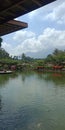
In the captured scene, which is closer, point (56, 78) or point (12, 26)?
point (12, 26)

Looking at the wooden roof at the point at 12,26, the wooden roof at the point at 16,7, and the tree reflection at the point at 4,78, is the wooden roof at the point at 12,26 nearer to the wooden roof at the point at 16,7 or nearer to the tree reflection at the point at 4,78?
the wooden roof at the point at 16,7

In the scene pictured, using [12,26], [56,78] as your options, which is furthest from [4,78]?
[12,26]

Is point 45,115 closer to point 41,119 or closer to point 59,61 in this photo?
point 41,119

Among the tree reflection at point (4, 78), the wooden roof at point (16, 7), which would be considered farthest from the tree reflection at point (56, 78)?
the wooden roof at point (16, 7)

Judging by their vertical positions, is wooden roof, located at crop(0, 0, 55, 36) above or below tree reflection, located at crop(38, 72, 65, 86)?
above

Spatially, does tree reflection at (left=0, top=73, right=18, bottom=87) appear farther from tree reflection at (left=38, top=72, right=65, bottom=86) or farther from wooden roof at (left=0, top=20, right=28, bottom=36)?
wooden roof at (left=0, top=20, right=28, bottom=36)

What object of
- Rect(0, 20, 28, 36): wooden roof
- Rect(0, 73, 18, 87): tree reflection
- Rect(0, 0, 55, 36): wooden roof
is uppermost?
Rect(0, 0, 55, 36): wooden roof

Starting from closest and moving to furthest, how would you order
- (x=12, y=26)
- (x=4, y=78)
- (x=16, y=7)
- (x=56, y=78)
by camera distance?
(x=16, y=7) < (x=12, y=26) < (x=56, y=78) < (x=4, y=78)

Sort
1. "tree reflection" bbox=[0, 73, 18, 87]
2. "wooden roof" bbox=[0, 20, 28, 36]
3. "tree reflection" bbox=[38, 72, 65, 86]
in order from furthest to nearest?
"tree reflection" bbox=[0, 73, 18, 87]
"tree reflection" bbox=[38, 72, 65, 86]
"wooden roof" bbox=[0, 20, 28, 36]

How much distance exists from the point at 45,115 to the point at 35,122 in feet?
3.89

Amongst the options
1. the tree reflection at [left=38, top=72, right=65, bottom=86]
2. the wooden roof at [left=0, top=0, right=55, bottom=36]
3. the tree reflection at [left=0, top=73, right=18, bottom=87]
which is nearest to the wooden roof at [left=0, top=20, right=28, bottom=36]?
the wooden roof at [left=0, top=0, right=55, bottom=36]

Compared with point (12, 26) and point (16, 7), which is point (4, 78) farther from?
point (16, 7)

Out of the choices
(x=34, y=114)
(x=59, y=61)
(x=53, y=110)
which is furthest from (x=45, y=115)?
(x=59, y=61)

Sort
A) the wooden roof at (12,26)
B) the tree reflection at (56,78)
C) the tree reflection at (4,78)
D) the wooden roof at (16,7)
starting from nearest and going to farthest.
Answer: the wooden roof at (16,7), the wooden roof at (12,26), the tree reflection at (56,78), the tree reflection at (4,78)
